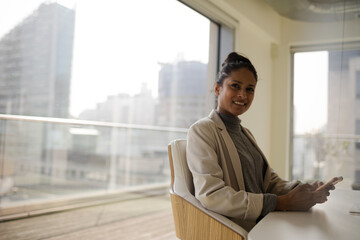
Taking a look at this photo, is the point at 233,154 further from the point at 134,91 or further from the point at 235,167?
the point at 134,91

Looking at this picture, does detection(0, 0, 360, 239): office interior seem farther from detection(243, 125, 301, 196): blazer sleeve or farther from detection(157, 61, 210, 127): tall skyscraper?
detection(243, 125, 301, 196): blazer sleeve

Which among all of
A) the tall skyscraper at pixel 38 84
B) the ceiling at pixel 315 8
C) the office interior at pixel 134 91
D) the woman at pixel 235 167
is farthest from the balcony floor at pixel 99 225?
the ceiling at pixel 315 8

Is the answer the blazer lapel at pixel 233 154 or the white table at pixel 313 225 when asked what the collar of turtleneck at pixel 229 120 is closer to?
the blazer lapel at pixel 233 154

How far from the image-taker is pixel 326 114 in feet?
14.8

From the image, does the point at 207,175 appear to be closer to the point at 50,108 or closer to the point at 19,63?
the point at 19,63

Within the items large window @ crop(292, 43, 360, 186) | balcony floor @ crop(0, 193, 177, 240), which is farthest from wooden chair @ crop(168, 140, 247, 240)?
large window @ crop(292, 43, 360, 186)

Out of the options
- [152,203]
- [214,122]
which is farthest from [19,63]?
[214,122]

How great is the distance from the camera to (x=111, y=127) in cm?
543

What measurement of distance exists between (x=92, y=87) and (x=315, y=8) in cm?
297

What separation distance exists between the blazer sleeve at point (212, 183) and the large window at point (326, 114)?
341cm

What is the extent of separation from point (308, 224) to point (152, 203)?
442 centimetres

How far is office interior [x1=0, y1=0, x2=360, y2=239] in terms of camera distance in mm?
3910

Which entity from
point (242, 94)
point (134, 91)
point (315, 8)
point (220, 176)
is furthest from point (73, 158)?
point (220, 176)

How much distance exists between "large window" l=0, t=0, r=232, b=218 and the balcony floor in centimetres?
41
